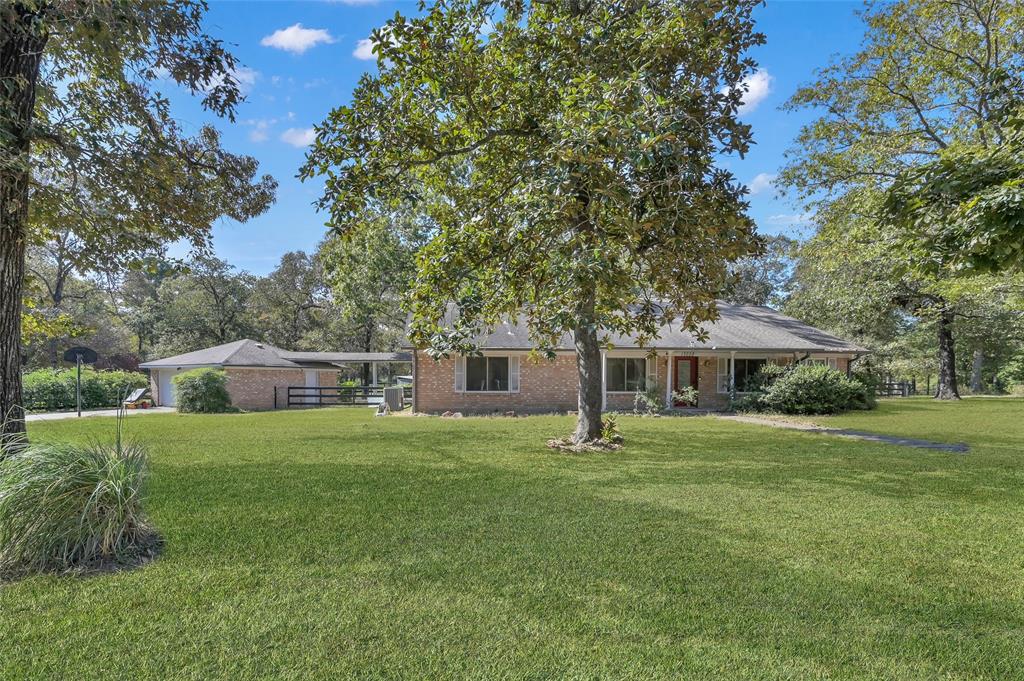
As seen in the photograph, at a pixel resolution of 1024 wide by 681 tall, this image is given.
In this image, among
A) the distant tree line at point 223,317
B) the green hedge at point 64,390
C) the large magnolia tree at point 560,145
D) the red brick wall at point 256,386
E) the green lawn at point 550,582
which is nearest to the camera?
the green lawn at point 550,582

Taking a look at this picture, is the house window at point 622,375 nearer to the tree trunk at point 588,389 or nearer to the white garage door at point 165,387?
the tree trunk at point 588,389

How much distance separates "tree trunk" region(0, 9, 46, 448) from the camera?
6.34 metres

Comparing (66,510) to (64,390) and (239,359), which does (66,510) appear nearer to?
(239,359)

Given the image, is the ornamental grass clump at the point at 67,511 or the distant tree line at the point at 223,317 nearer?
the ornamental grass clump at the point at 67,511

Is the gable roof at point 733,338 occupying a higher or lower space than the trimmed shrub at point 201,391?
higher

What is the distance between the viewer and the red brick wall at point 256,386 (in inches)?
973

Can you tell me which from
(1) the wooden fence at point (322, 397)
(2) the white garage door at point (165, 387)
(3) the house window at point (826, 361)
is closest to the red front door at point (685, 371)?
(3) the house window at point (826, 361)

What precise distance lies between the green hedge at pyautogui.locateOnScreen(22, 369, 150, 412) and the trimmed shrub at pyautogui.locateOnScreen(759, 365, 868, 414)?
79.7 feet

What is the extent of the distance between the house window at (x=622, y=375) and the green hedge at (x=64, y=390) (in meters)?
19.0

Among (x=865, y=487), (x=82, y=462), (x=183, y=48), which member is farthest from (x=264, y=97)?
(x=865, y=487)

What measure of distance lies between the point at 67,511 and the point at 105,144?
5.98 meters

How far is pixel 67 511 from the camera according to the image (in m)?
4.23

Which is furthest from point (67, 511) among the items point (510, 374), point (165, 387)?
point (165, 387)

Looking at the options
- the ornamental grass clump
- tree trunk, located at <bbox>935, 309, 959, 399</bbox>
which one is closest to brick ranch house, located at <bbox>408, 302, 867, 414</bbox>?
tree trunk, located at <bbox>935, 309, 959, 399</bbox>
